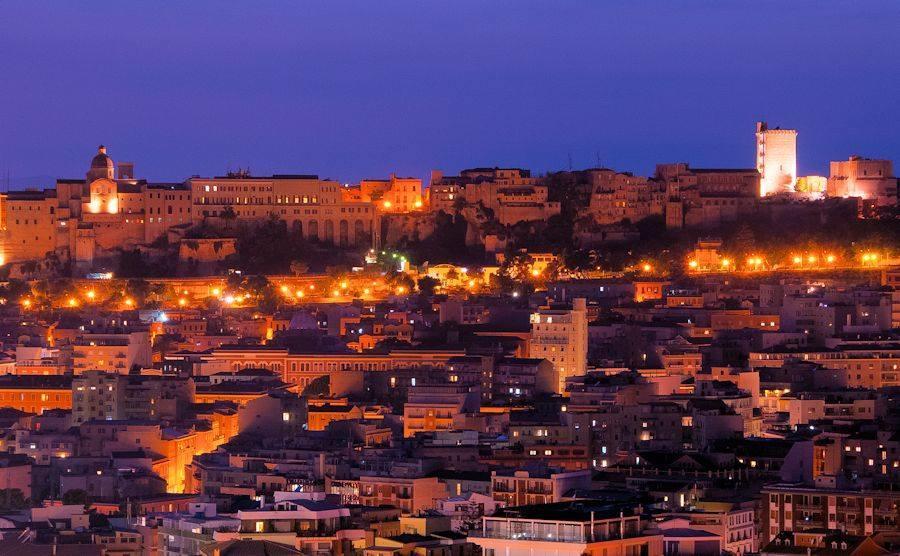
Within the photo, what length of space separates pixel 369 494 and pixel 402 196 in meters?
57.9

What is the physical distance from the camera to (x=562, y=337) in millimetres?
74188

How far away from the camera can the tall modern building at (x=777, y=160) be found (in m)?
105

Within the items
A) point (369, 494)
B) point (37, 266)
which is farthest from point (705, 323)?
point (369, 494)

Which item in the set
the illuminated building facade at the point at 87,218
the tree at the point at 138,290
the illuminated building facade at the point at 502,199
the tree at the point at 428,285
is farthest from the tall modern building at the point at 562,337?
the illuminated building facade at the point at 87,218

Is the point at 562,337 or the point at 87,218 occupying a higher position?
the point at 87,218

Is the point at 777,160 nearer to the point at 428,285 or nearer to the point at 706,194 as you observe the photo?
the point at 706,194

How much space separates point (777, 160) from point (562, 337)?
32.5 metres

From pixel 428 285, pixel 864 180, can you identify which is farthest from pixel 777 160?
pixel 428 285

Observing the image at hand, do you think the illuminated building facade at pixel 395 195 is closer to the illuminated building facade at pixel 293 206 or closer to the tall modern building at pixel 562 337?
the illuminated building facade at pixel 293 206

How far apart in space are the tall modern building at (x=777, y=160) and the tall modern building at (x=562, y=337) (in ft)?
100.0

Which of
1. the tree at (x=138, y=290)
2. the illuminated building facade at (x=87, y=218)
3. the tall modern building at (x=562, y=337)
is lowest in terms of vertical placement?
the tall modern building at (x=562, y=337)

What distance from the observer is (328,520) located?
3450 centimetres

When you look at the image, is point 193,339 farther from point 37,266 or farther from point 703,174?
point 703,174

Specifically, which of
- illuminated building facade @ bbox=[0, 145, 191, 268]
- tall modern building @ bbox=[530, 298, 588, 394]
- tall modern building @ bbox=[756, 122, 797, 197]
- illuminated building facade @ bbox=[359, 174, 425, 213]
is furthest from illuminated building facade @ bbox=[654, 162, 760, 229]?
tall modern building @ bbox=[530, 298, 588, 394]
